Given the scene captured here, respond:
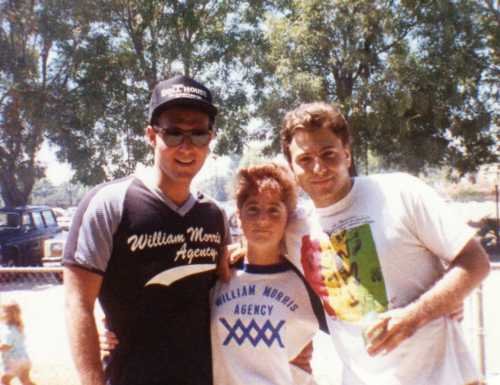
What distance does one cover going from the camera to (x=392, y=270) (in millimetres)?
1959

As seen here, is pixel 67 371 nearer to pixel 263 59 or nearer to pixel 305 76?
pixel 305 76

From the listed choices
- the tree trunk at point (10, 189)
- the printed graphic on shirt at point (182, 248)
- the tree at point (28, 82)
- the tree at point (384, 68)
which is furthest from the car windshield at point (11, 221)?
the printed graphic on shirt at point (182, 248)

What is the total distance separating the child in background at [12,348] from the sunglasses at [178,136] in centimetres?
393

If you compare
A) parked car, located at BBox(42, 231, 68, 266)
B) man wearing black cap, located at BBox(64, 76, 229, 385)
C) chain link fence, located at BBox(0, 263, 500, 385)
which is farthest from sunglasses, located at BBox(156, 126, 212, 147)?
parked car, located at BBox(42, 231, 68, 266)

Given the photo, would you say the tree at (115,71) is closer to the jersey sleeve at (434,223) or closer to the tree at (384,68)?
the tree at (384,68)

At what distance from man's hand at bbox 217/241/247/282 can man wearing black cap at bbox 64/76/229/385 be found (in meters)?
0.14

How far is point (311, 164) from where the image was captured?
2.21 m

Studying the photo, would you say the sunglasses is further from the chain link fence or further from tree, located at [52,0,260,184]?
tree, located at [52,0,260,184]

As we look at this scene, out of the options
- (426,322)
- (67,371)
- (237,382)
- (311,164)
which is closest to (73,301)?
(237,382)

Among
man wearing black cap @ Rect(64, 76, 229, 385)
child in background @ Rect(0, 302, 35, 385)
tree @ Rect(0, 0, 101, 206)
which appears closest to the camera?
man wearing black cap @ Rect(64, 76, 229, 385)

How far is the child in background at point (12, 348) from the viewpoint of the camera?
488cm

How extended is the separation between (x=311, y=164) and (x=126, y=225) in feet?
2.91

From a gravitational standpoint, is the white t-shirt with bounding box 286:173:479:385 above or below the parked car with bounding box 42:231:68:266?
above

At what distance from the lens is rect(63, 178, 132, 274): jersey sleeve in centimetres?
184
